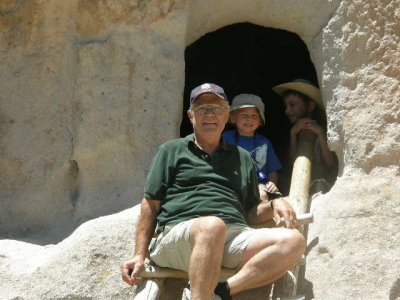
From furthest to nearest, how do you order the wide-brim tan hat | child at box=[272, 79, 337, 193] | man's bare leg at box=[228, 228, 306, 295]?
1. the wide-brim tan hat
2. child at box=[272, 79, 337, 193]
3. man's bare leg at box=[228, 228, 306, 295]

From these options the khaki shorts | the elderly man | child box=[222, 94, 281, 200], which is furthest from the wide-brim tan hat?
the khaki shorts

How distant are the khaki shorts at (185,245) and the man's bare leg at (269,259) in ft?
0.21

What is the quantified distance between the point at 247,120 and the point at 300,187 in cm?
57

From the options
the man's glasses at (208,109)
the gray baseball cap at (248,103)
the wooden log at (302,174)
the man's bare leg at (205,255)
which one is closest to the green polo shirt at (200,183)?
the man's glasses at (208,109)

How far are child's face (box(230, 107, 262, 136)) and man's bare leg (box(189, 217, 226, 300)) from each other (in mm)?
1456

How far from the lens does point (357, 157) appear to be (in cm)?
496

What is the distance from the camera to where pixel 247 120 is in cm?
540

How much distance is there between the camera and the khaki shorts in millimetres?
4121

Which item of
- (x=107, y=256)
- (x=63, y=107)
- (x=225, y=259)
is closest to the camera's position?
(x=225, y=259)

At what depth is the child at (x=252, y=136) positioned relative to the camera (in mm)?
5301

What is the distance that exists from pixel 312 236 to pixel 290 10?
5.05 ft

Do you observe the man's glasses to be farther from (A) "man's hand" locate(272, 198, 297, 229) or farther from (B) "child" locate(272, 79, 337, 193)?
(B) "child" locate(272, 79, 337, 193)

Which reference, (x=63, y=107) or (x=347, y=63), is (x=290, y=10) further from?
(x=63, y=107)

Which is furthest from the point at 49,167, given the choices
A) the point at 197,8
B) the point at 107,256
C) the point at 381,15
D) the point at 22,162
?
the point at 381,15
